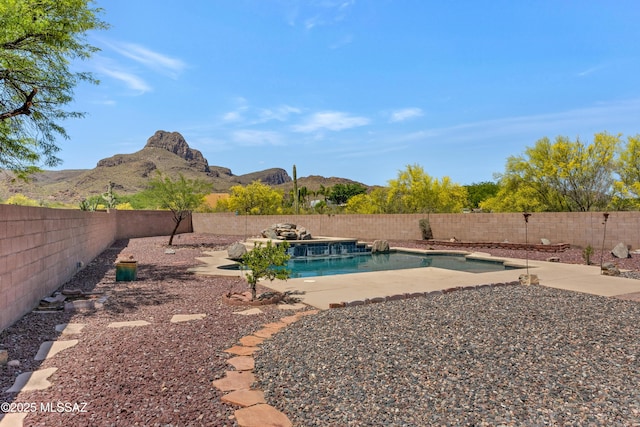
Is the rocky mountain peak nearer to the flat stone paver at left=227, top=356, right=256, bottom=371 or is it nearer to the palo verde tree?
the palo verde tree

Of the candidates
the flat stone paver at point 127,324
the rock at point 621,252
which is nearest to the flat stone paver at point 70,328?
the flat stone paver at point 127,324

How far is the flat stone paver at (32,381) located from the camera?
134 inches

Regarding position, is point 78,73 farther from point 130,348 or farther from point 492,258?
point 492,258

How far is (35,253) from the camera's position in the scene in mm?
6445

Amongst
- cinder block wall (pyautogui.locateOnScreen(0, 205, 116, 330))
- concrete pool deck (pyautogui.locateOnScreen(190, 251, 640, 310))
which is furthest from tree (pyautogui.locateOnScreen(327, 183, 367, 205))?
cinder block wall (pyautogui.locateOnScreen(0, 205, 116, 330))

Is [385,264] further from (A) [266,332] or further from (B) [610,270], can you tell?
(A) [266,332]

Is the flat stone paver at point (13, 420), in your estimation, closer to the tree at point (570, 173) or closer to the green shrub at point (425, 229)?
the green shrub at point (425, 229)

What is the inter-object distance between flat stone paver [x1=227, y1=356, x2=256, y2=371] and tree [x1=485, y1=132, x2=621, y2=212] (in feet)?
75.7

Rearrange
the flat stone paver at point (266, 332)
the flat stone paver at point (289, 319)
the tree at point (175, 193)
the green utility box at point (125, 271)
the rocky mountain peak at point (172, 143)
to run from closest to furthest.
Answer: the flat stone paver at point (266, 332)
the flat stone paver at point (289, 319)
the green utility box at point (125, 271)
the tree at point (175, 193)
the rocky mountain peak at point (172, 143)

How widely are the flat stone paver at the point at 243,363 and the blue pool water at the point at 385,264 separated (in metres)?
7.30

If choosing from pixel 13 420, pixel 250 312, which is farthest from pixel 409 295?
pixel 13 420

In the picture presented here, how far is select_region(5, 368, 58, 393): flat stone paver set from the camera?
134 inches

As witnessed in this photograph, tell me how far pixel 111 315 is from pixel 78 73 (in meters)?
6.91

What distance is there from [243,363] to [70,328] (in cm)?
Answer: 286
